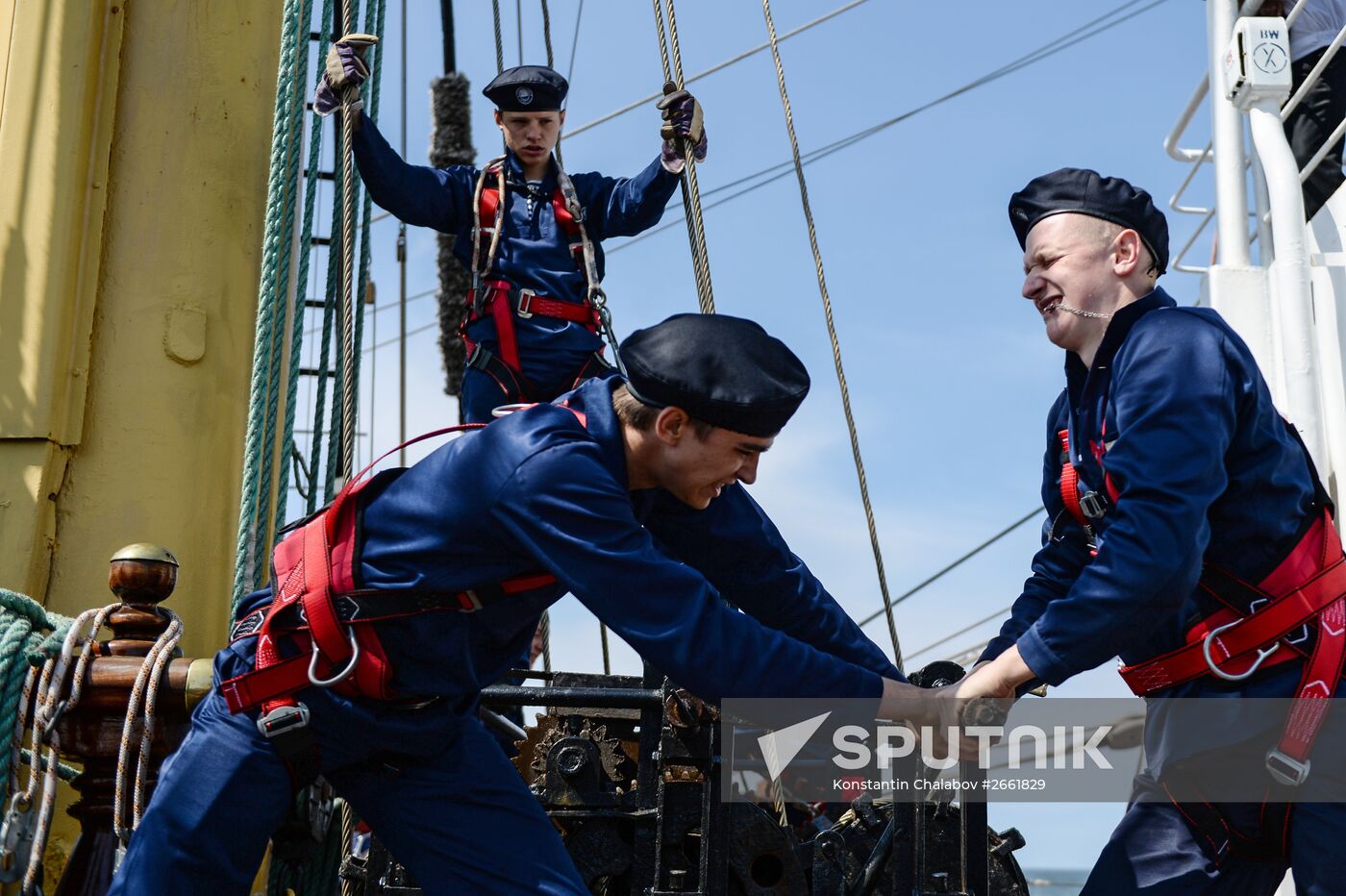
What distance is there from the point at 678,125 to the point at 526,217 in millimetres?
559

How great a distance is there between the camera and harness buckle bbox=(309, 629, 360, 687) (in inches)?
92.6

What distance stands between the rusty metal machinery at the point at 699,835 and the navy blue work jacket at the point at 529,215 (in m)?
1.68

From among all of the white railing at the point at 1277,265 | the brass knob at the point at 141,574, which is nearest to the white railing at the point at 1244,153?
the white railing at the point at 1277,265

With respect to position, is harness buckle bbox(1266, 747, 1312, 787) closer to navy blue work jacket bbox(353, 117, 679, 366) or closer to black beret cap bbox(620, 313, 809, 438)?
black beret cap bbox(620, 313, 809, 438)

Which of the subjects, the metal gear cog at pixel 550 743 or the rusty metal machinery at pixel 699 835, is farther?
the metal gear cog at pixel 550 743

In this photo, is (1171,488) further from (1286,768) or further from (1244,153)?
(1244,153)

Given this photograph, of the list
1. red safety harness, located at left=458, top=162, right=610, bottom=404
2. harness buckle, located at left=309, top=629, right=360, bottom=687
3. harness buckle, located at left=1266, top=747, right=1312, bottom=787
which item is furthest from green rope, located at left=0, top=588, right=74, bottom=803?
harness buckle, located at left=1266, top=747, right=1312, bottom=787

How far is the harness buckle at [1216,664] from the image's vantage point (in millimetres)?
2443

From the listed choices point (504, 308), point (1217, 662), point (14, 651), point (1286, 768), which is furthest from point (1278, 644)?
point (504, 308)

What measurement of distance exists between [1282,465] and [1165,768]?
548mm

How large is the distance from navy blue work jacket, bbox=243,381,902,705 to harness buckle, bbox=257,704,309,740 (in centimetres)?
16

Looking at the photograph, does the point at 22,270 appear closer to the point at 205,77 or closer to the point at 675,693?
the point at 205,77

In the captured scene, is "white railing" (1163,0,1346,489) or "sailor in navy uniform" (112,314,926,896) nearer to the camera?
"sailor in navy uniform" (112,314,926,896)

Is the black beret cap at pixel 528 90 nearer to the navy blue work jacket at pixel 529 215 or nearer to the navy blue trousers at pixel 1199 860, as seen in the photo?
the navy blue work jacket at pixel 529 215
